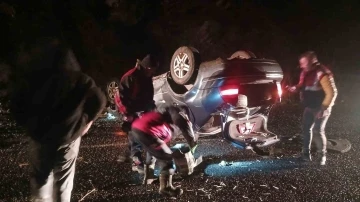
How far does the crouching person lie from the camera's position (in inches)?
159

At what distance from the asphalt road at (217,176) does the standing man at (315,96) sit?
397 mm

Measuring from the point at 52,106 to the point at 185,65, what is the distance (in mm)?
2625

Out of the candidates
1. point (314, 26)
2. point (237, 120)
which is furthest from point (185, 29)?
point (237, 120)

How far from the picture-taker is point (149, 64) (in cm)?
492

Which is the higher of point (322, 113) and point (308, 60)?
point (308, 60)

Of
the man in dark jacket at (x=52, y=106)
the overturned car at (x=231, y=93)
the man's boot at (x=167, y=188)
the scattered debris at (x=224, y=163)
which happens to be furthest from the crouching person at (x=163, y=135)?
the scattered debris at (x=224, y=163)

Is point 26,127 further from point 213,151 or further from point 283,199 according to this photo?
point 213,151

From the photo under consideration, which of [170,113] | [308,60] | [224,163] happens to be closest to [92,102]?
[170,113]

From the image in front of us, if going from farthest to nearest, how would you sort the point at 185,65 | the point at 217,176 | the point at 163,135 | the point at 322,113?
the point at 322,113
the point at 185,65
the point at 217,176
the point at 163,135

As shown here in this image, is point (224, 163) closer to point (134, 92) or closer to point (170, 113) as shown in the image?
point (170, 113)

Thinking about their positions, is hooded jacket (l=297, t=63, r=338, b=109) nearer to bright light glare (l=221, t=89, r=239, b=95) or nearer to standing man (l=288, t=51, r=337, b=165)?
standing man (l=288, t=51, r=337, b=165)

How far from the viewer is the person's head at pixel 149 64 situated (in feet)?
16.1

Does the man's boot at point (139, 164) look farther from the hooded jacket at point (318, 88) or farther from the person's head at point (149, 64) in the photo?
the hooded jacket at point (318, 88)

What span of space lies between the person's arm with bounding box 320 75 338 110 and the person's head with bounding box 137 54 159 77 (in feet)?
8.55
